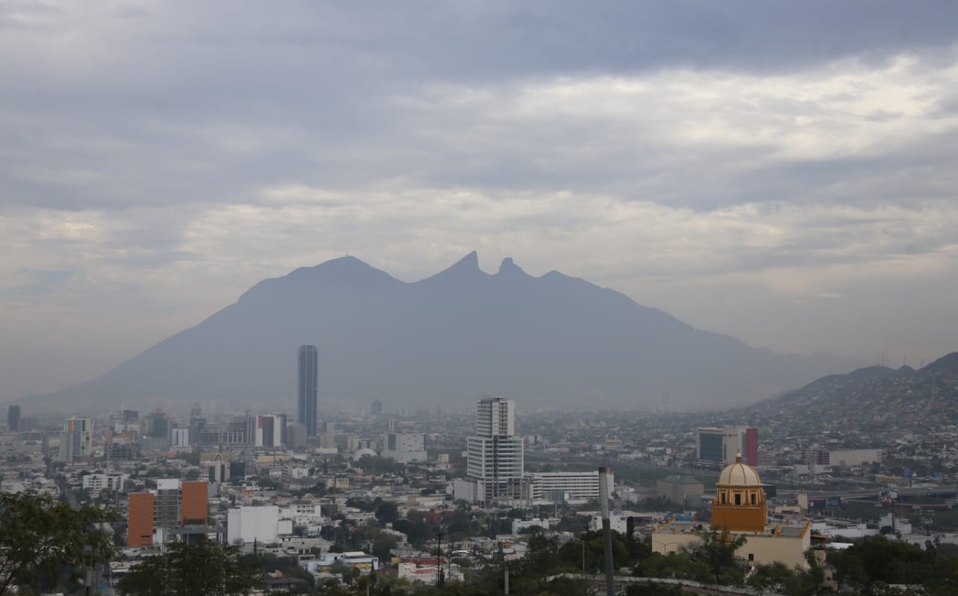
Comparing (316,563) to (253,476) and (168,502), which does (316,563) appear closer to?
(168,502)

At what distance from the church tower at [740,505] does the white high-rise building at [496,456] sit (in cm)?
4560

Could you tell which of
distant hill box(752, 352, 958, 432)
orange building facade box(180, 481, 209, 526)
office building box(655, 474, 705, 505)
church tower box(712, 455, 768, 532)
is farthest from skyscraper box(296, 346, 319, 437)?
church tower box(712, 455, 768, 532)

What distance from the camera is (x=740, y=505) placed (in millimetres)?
27000

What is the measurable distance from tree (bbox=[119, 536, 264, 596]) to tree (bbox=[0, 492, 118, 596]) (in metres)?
5.50

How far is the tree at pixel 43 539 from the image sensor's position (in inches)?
443

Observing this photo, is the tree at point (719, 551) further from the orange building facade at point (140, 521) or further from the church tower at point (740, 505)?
the orange building facade at point (140, 521)

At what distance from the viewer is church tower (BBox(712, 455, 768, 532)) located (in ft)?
88.3

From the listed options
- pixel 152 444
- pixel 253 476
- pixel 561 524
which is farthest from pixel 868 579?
pixel 152 444

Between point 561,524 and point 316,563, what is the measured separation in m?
18.5

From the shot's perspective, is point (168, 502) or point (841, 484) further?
point (841, 484)

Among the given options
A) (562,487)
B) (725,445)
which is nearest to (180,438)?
(725,445)

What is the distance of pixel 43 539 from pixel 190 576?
6.02m

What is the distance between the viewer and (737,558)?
25.8 m

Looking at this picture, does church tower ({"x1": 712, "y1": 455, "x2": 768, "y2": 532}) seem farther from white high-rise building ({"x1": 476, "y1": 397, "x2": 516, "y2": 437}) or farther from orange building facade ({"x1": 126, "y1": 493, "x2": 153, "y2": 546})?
white high-rise building ({"x1": 476, "y1": 397, "x2": 516, "y2": 437})
